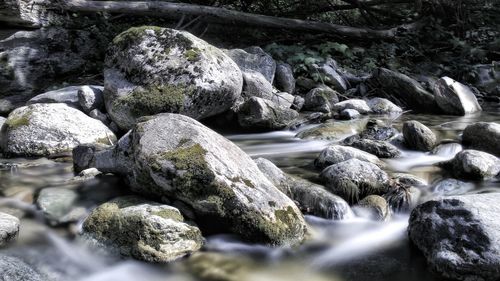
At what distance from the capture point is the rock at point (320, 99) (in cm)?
965

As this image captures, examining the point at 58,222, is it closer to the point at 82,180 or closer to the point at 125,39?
the point at 82,180

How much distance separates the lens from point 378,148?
6555 mm

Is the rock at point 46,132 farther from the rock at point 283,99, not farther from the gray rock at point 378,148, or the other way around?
the gray rock at point 378,148

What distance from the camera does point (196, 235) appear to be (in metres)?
4.14

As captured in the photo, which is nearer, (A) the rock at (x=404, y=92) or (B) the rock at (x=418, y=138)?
(B) the rock at (x=418, y=138)

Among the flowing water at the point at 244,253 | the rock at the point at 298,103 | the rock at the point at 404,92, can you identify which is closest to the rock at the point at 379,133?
the flowing water at the point at 244,253

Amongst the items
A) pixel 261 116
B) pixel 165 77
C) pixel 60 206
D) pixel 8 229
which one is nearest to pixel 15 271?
pixel 8 229

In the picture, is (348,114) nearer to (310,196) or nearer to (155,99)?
(155,99)

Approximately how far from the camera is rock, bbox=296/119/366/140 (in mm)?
7707

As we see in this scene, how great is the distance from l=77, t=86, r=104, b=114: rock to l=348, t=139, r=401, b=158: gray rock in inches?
167

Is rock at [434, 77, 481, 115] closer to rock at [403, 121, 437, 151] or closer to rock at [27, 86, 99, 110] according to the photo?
rock at [403, 121, 437, 151]

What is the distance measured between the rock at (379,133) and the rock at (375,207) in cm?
250

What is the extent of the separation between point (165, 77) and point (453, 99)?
232 inches

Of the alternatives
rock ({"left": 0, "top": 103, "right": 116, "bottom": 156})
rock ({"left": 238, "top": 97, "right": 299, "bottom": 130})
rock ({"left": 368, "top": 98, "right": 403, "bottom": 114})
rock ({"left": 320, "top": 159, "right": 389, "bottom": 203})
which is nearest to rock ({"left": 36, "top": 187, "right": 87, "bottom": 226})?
rock ({"left": 0, "top": 103, "right": 116, "bottom": 156})
